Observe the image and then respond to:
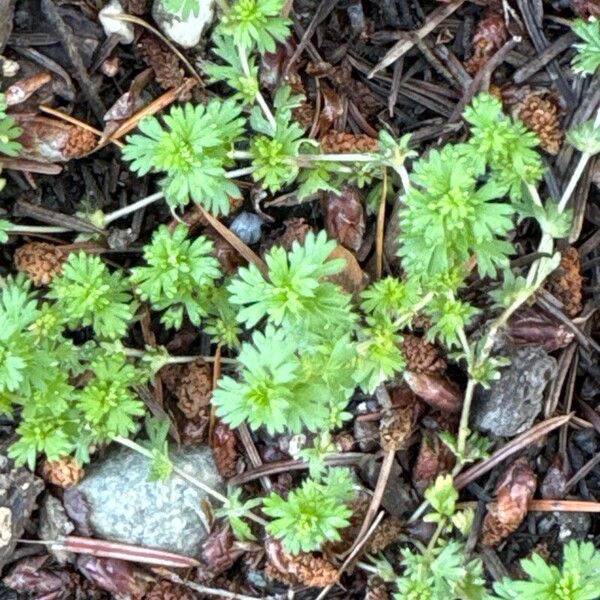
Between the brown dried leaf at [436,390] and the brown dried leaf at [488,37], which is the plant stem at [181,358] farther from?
the brown dried leaf at [488,37]

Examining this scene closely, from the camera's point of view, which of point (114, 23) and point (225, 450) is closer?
point (114, 23)

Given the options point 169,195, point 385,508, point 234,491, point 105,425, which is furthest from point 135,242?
point 385,508

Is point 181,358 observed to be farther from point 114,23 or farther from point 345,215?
point 114,23

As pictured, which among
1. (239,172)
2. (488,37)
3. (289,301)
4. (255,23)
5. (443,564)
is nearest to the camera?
(289,301)

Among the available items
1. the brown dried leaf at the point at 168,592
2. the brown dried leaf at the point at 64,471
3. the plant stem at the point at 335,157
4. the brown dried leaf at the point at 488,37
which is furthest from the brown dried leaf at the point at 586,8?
the brown dried leaf at the point at 168,592

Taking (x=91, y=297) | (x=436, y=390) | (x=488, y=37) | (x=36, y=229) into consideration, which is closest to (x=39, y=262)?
(x=36, y=229)

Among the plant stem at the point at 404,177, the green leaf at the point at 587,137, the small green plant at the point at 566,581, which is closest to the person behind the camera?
the small green plant at the point at 566,581

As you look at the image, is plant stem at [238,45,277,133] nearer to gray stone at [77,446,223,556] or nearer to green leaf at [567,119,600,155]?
green leaf at [567,119,600,155]

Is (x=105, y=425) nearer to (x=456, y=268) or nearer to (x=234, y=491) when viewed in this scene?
(x=234, y=491)
